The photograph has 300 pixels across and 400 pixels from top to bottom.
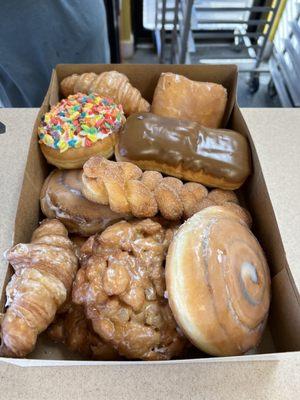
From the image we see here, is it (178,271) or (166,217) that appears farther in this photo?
(166,217)

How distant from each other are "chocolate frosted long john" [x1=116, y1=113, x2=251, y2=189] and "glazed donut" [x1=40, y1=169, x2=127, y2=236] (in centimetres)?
14

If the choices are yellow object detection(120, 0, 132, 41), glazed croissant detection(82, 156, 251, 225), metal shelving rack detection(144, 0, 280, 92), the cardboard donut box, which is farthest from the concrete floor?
glazed croissant detection(82, 156, 251, 225)

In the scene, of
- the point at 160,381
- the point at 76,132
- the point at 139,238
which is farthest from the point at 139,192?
the point at 160,381

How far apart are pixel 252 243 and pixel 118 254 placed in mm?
261

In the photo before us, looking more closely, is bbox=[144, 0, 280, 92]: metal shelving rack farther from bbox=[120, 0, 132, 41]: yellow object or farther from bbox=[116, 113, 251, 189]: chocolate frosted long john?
bbox=[116, 113, 251, 189]: chocolate frosted long john

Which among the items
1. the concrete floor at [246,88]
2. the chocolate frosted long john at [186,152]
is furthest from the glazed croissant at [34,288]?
the concrete floor at [246,88]

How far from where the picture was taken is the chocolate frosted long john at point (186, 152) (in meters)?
0.92

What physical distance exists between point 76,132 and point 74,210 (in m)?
0.20

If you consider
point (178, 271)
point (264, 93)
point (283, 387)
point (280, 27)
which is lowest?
point (264, 93)

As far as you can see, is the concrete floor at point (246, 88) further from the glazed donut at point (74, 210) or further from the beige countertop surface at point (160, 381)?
the beige countertop surface at point (160, 381)

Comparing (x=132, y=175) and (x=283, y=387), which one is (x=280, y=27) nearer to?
(x=132, y=175)

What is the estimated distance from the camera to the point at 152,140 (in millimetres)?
919

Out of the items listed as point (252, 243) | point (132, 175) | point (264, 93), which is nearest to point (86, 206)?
point (132, 175)

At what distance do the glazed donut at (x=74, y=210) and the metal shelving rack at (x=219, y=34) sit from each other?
4.92 ft
